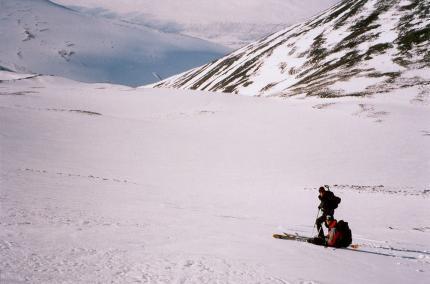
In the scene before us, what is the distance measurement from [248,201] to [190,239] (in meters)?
10.1

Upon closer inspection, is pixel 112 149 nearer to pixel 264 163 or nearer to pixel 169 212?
pixel 264 163

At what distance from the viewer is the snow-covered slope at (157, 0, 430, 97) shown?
74.4 metres

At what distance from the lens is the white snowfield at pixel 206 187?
415 inches

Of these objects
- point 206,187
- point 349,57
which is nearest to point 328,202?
point 206,187

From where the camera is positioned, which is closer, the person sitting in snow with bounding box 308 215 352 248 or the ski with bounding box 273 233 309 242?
the person sitting in snow with bounding box 308 215 352 248

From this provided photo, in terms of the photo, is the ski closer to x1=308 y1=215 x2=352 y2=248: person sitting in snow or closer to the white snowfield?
x1=308 y1=215 x2=352 y2=248: person sitting in snow

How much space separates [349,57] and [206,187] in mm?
79495

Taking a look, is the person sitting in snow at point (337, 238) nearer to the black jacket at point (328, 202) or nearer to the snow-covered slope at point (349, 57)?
the black jacket at point (328, 202)

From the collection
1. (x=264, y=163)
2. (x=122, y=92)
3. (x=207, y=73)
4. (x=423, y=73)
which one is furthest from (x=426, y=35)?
(x=207, y=73)

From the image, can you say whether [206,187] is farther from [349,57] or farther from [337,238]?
[349,57]

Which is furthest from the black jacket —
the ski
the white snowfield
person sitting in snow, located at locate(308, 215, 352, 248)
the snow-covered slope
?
the snow-covered slope

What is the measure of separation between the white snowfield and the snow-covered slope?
47.1 feet

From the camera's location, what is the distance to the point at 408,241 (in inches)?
642

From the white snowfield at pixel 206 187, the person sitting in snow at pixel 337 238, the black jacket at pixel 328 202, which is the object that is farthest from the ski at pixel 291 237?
the black jacket at pixel 328 202
